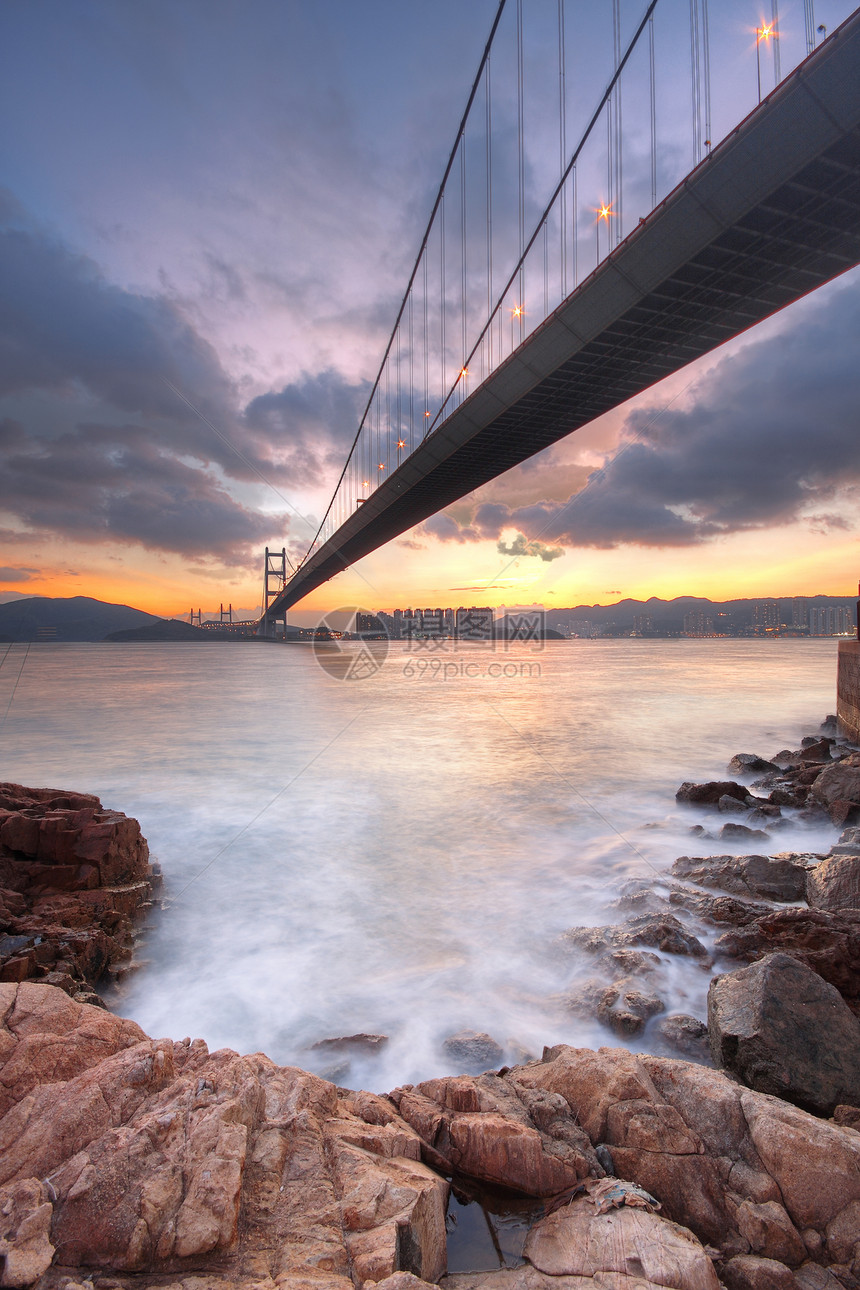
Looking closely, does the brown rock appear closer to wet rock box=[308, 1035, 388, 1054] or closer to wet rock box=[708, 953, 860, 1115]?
→ wet rock box=[308, 1035, 388, 1054]

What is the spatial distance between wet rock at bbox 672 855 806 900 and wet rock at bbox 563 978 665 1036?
161 centimetres

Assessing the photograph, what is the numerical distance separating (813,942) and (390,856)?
3.94 m

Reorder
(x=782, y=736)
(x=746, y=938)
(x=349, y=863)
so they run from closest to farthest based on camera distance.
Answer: (x=746, y=938), (x=349, y=863), (x=782, y=736)

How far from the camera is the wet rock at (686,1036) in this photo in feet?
8.27

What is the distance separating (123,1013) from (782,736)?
14084 mm

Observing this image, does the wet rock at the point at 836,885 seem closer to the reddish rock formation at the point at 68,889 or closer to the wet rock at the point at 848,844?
the wet rock at the point at 848,844

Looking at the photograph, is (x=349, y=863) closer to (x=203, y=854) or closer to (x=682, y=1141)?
(x=203, y=854)

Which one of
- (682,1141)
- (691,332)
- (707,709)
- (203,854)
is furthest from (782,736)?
(682,1141)

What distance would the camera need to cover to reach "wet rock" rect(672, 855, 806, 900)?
407cm

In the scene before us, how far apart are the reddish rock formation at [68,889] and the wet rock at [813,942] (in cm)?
342

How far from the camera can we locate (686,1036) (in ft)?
8.56

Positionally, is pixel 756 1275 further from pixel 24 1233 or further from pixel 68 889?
pixel 68 889

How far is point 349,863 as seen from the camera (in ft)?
18.8

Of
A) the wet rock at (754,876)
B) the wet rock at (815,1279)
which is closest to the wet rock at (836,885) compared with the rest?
the wet rock at (754,876)
